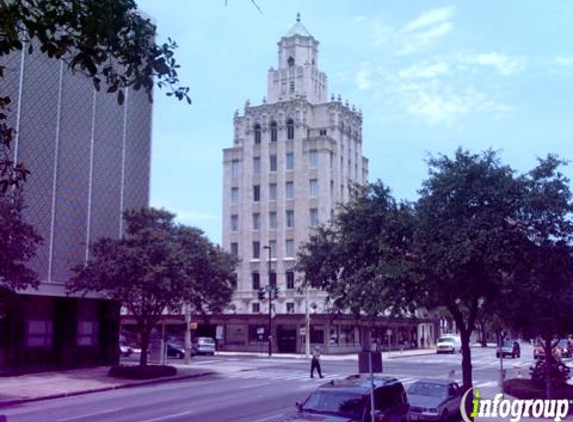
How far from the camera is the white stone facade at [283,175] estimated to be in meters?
75.6

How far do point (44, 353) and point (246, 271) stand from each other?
40.6 meters

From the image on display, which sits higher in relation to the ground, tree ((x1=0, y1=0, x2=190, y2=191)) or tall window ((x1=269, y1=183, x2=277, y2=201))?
tall window ((x1=269, y1=183, x2=277, y2=201))

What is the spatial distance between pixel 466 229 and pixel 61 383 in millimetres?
22598

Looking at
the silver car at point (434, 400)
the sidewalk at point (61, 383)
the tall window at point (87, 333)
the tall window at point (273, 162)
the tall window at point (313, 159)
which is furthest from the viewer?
the tall window at point (273, 162)

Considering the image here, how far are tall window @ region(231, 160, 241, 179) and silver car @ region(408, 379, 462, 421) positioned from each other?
197 ft

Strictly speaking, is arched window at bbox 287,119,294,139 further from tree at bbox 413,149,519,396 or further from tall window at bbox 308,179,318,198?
tree at bbox 413,149,519,396

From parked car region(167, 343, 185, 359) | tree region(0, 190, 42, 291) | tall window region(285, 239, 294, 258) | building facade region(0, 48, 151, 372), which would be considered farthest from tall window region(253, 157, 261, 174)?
tree region(0, 190, 42, 291)

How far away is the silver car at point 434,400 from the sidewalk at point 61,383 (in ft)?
51.5

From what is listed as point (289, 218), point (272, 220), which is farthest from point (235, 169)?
point (289, 218)

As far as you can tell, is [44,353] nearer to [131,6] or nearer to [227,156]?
[131,6]

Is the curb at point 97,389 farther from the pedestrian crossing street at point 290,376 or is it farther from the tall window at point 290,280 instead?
the tall window at point 290,280

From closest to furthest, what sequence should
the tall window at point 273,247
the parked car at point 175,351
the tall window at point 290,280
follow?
1. the parked car at point 175,351
2. the tall window at point 290,280
3. the tall window at point 273,247

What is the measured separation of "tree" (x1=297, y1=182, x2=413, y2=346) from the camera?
20609 mm

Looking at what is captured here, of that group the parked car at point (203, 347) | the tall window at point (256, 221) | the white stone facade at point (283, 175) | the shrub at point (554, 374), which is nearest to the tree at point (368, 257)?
the shrub at point (554, 374)
